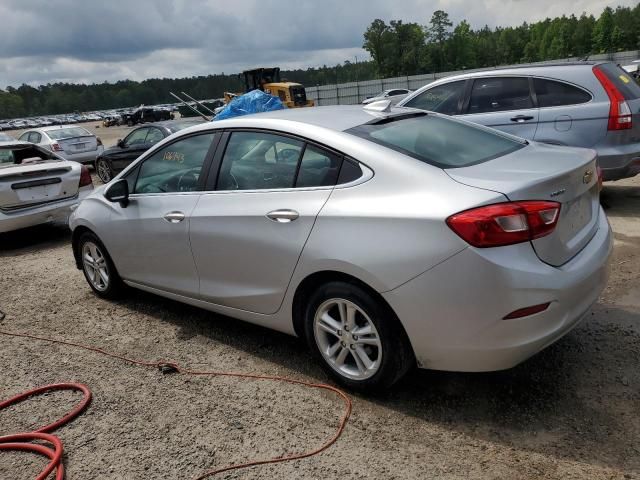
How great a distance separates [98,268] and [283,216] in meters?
2.57

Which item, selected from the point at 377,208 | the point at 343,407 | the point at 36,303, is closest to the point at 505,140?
the point at 377,208

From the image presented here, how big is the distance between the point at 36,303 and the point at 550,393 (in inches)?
179

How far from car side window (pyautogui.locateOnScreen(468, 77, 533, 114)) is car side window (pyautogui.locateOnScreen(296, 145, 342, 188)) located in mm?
4341

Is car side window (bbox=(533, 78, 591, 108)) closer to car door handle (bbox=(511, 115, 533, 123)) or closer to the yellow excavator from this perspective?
car door handle (bbox=(511, 115, 533, 123))

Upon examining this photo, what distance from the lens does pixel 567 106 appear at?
6430mm

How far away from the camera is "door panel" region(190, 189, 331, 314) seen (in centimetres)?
324

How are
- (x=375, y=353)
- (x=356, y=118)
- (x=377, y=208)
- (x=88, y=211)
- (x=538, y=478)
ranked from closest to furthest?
(x=538, y=478) < (x=377, y=208) < (x=375, y=353) < (x=356, y=118) < (x=88, y=211)

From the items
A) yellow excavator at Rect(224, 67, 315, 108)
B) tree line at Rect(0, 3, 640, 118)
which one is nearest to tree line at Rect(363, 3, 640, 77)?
tree line at Rect(0, 3, 640, 118)

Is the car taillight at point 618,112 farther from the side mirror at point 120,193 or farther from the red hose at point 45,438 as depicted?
the red hose at point 45,438

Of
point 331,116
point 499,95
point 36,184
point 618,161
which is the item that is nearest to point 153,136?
point 36,184

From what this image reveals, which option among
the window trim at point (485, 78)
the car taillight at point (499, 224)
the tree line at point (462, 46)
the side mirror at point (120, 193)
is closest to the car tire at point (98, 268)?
the side mirror at point (120, 193)

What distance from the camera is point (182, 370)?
12.4ft

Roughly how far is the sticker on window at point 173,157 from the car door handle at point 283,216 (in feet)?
3.85

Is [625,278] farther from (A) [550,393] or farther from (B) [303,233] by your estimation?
(B) [303,233]
